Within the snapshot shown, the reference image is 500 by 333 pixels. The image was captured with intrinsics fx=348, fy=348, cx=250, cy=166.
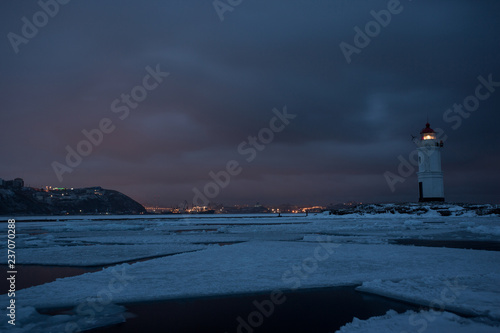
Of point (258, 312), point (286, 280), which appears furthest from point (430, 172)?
point (258, 312)

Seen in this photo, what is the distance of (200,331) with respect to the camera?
19.8ft

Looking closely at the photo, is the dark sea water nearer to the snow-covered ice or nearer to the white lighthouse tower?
the snow-covered ice

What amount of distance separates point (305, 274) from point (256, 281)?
1719 mm

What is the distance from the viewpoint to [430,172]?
5656 cm

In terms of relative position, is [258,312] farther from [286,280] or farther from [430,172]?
[430,172]


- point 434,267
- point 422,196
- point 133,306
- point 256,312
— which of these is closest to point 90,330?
point 133,306

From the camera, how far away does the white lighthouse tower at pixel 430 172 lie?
186 feet

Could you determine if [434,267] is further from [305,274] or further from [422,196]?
[422,196]

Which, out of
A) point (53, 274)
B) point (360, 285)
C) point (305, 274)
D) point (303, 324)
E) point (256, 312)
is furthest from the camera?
point (53, 274)

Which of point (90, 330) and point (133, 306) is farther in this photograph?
point (133, 306)

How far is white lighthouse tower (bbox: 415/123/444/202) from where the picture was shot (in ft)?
186

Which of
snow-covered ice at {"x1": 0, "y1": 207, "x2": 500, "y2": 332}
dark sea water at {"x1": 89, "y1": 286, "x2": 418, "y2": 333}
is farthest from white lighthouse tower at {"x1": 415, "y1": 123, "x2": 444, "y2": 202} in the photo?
dark sea water at {"x1": 89, "y1": 286, "x2": 418, "y2": 333}

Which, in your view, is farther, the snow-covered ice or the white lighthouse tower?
the white lighthouse tower

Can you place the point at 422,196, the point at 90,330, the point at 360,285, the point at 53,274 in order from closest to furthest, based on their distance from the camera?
the point at 90,330 < the point at 360,285 < the point at 53,274 < the point at 422,196
